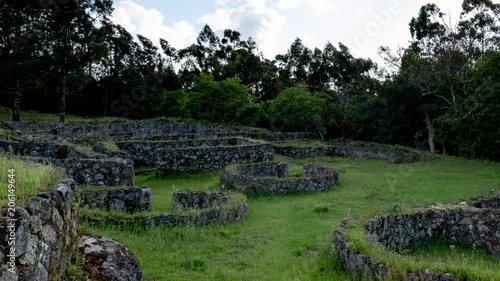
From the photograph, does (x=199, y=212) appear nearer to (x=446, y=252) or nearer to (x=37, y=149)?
(x=446, y=252)

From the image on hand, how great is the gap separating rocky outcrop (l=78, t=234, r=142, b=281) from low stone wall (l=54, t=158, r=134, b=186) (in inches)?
287

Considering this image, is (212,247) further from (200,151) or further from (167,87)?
(167,87)

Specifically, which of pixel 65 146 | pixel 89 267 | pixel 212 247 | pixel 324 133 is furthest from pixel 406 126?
pixel 89 267

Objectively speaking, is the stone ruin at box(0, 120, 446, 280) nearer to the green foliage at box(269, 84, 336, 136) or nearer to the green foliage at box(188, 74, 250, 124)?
the green foliage at box(269, 84, 336, 136)

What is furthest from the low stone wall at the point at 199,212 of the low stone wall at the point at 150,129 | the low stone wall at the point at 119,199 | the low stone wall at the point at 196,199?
the low stone wall at the point at 150,129

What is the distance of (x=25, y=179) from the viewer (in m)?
5.60

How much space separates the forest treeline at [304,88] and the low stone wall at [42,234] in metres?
24.9

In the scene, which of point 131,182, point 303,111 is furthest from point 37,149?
point 303,111

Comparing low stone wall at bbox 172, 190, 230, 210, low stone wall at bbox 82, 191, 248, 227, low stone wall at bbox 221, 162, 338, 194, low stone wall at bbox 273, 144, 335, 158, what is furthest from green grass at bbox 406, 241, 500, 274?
low stone wall at bbox 273, 144, 335, 158

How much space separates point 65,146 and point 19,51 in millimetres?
27050

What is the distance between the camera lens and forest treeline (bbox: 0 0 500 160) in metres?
31.0

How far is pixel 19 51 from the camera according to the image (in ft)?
134

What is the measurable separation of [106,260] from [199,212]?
16.5 ft

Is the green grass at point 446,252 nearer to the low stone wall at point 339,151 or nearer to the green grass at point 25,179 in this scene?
the green grass at point 25,179
